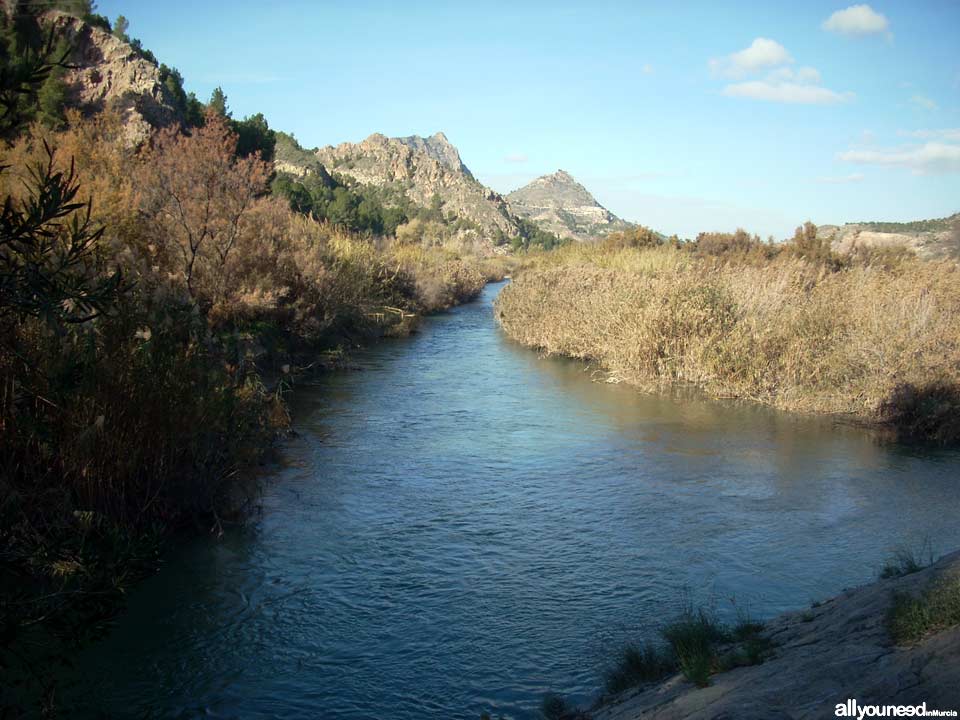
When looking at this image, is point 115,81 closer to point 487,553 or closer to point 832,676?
point 487,553

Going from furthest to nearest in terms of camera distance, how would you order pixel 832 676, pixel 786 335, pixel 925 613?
pixel 786 335 → pixel 925 613 → pixel 832 676

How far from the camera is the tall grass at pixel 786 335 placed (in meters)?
14.9

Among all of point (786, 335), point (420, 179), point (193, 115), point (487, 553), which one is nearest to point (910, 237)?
point (786, 335)

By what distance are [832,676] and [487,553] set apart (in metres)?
5.06

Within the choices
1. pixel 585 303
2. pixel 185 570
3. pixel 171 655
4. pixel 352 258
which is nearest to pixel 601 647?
pixel 171 655

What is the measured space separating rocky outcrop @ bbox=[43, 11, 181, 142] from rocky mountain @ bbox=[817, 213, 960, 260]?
89.5ft

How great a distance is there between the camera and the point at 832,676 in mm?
4617

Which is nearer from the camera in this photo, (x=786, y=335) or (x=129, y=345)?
(x=129, y=345)

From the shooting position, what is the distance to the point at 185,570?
8391mm

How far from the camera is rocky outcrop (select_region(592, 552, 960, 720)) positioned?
422 centimetres

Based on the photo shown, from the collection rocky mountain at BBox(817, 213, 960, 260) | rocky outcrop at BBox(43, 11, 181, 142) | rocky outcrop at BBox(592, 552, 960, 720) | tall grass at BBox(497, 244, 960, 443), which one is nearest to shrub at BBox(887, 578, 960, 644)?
rocky outcrop at BBox(592, 552, 960, 720)

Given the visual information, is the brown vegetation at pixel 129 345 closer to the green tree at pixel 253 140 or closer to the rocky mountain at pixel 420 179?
the green tree at pixel 253 140

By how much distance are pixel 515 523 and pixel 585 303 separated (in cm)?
1386

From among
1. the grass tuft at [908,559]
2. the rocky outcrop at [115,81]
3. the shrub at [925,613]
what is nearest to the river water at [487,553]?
the grass tuft at [908,559]
